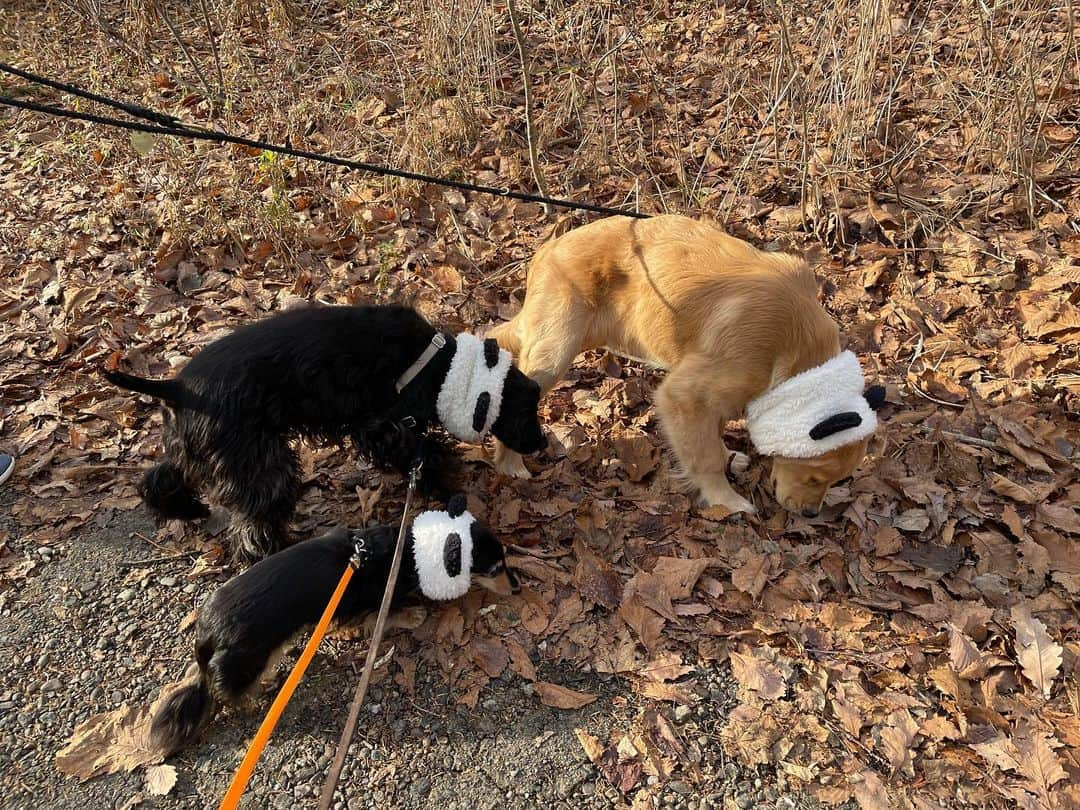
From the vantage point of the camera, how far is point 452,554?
3373mm

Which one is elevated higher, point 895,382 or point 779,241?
point 779,241

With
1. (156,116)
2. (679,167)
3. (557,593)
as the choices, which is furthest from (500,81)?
(557,593)

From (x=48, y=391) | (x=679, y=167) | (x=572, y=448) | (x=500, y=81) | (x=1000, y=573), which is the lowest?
(x=1000, y=573)

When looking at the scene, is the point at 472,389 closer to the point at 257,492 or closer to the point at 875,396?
the point at 257,492

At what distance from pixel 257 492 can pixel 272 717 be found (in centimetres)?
155

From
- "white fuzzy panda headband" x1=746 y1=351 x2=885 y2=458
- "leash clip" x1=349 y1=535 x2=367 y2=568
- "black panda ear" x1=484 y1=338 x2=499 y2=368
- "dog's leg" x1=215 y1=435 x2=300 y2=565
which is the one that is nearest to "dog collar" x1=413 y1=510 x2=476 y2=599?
"leash clip" x1=349 y1=535 x2=367 y2=568


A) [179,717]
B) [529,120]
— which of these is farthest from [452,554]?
[529,120]

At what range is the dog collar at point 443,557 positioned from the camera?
3.38m

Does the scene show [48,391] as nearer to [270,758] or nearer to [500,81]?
[270,758]

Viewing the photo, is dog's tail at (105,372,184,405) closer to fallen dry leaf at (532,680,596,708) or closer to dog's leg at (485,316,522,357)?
dog's leg at (485,316,522,357)

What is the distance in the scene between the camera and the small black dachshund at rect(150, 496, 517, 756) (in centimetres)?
303

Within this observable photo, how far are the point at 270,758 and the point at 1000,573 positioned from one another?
3.61m

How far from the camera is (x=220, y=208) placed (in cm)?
637

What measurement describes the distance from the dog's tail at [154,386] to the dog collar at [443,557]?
1.38 metres
